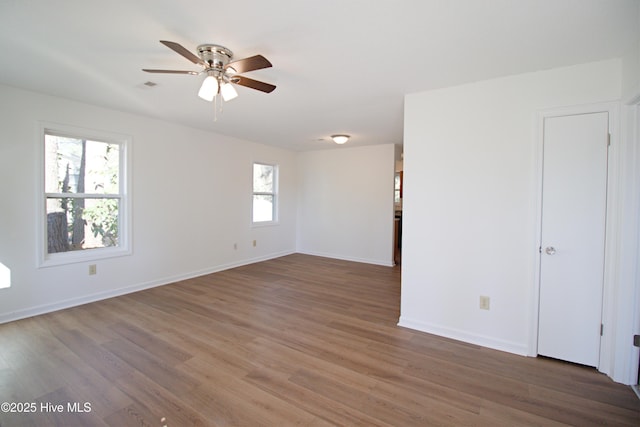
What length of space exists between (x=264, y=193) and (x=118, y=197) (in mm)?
2846

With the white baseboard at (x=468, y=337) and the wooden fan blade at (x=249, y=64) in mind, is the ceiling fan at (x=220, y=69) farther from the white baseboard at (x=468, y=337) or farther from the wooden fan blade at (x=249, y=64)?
the white baseboard at (x=468, y=337)

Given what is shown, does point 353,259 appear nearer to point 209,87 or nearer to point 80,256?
point 80,256

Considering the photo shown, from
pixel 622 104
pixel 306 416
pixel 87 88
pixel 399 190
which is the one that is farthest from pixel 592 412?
pixel 399 190

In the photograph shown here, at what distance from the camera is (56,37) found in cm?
200

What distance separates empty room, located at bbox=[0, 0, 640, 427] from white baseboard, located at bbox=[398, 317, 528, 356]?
0.05ft

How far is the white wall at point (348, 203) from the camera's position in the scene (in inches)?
228

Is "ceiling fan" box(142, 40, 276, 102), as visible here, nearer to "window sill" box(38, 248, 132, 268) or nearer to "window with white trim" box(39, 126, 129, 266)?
"window with white trim" box(39, 126, 129, 266)

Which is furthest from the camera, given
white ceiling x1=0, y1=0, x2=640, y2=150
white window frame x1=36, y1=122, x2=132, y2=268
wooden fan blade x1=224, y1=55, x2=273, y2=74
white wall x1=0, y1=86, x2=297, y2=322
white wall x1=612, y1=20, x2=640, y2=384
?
white window frame x1=36, y1=122, x2=132, y2=268

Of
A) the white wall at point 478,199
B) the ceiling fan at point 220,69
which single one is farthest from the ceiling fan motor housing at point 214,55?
the white wall at point 478,199

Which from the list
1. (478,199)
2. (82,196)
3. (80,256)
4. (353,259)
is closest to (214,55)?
(478,199)

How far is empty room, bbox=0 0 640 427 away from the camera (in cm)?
177

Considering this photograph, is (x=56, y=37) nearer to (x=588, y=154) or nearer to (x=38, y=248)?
(x=38, y=248)

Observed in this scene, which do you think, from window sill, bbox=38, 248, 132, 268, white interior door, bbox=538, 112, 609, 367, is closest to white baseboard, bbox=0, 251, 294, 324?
window sill, bbox=38, 248, 132, 268

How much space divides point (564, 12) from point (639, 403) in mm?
2542
